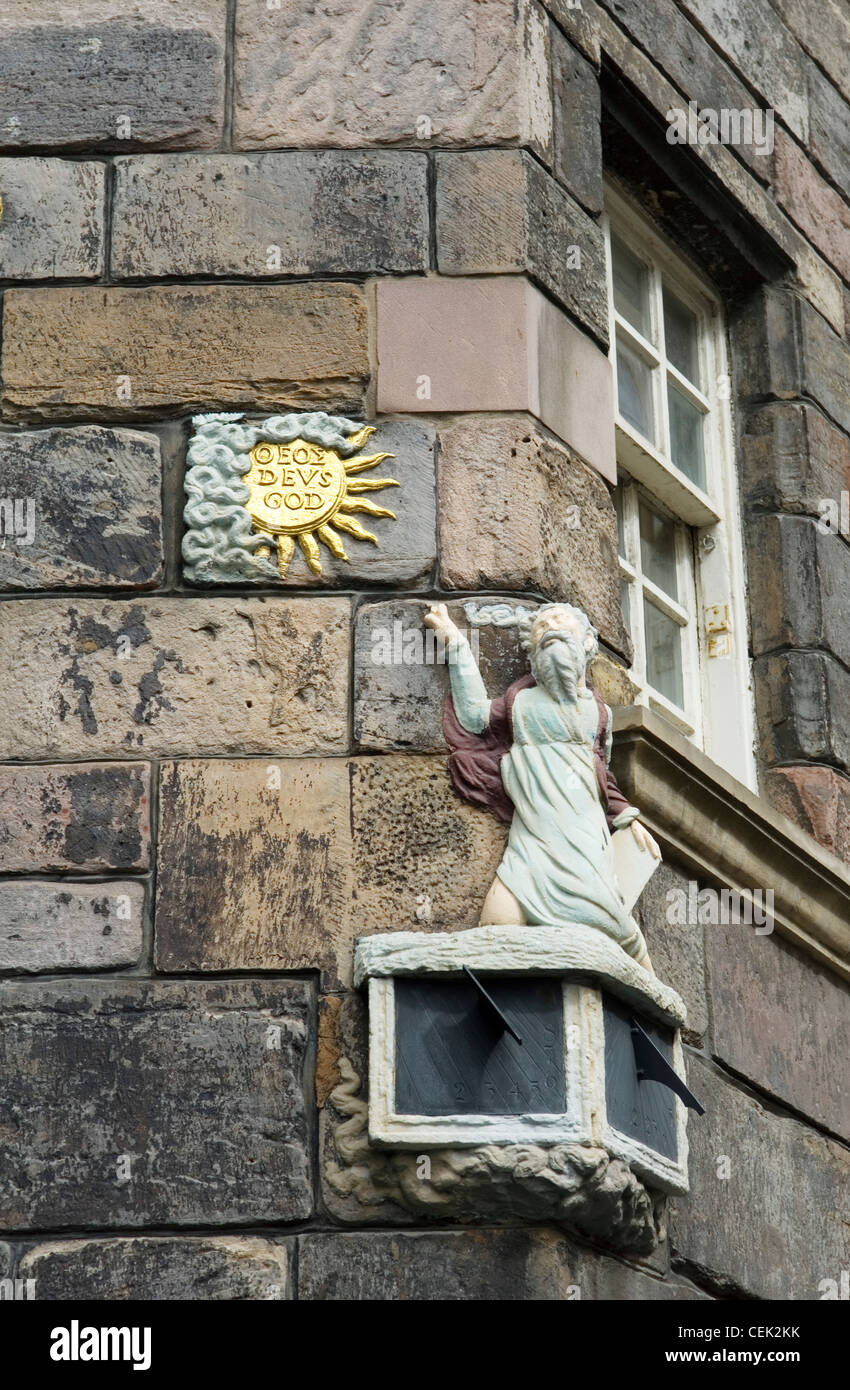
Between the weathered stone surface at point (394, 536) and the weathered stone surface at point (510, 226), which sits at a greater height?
the weathered stone surface at point (510, 226)

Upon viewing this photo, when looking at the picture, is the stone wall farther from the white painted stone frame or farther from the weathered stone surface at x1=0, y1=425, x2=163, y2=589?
the white painted stone frame

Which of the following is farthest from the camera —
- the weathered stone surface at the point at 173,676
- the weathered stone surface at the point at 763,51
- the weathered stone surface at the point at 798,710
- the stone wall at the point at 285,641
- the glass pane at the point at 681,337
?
the weathered stone surface at the point at 763,51

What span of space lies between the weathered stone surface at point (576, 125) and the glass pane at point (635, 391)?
24.7 inches

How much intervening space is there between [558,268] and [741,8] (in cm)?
204

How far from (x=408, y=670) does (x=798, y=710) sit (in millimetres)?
1769

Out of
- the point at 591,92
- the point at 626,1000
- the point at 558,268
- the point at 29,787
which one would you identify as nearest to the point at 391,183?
the point at 558,268

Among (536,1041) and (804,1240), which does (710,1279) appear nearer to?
(804,1240)

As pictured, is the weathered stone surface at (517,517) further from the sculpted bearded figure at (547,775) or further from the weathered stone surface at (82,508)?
the weathered stone surface at (82,508)

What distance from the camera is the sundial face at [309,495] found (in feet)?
17.3

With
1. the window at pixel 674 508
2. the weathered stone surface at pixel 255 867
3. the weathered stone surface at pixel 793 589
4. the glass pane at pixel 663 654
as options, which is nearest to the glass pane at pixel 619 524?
the window at pixel 674 508

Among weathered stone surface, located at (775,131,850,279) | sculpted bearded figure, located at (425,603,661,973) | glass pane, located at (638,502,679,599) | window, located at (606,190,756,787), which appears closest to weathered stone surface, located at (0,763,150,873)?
sculpted bearded figure, located at (425,603,661,973)

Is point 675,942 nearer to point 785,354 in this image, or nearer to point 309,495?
point 309,495

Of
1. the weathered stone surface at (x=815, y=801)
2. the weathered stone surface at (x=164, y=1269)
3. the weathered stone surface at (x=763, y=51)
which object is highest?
the weathered stone surface at (x=763, y=51)

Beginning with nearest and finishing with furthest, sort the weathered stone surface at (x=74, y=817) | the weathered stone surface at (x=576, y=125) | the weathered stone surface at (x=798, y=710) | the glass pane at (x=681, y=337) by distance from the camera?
the weathered stone surface at (x=74, y=817) → the weathered stone surface at (x=576, y=125) → the weathered stone surface at (x=798, y=710) → the glass pane at (x=681, y=337)
